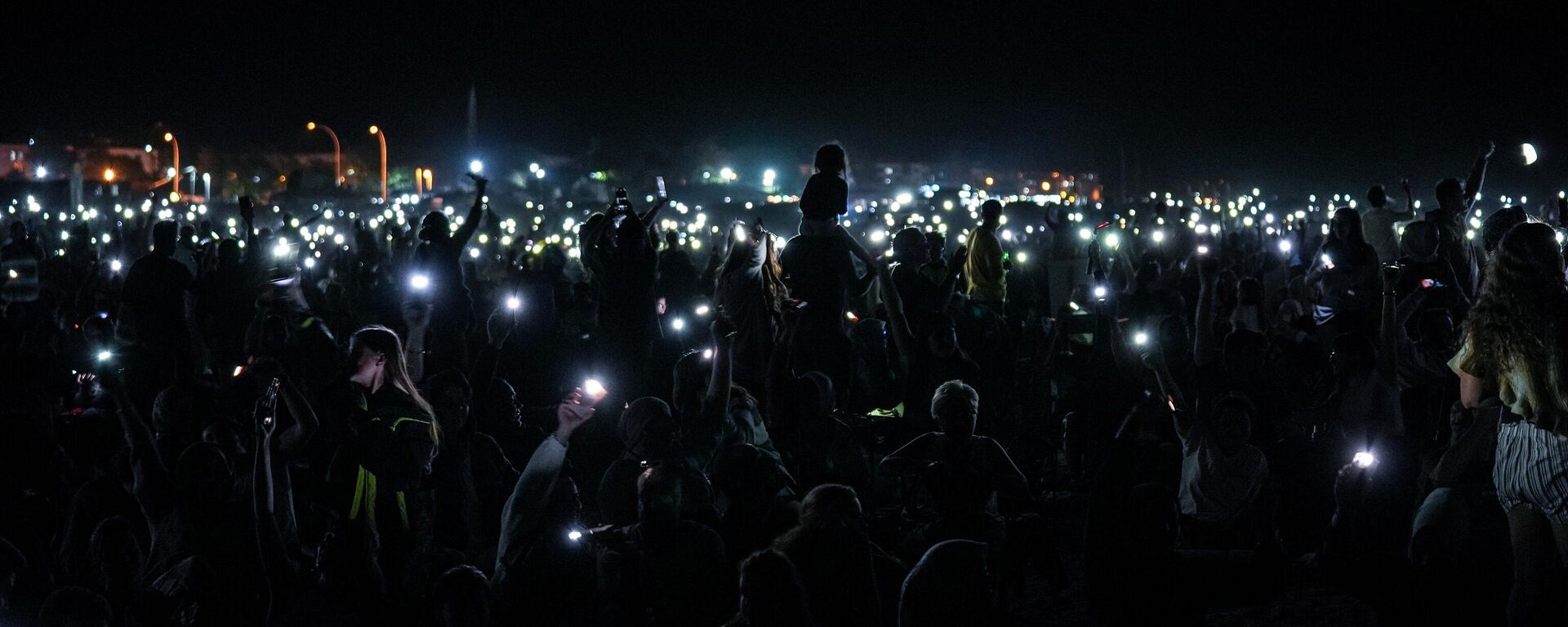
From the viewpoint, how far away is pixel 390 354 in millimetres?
5711

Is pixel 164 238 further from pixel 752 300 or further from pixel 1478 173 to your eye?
pixel 1478 173

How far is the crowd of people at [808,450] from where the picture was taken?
15.5 ft

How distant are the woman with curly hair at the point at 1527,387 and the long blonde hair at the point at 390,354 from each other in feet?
14.3

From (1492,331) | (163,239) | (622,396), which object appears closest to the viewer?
(1492,331)

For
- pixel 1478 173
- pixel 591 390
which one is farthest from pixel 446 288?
pixel 1478 173

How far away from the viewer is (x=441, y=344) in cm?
1014

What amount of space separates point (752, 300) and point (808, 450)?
1.21 m

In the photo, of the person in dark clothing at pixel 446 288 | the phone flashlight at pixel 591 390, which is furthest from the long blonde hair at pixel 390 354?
the person in dark clothing at pixel 446 288

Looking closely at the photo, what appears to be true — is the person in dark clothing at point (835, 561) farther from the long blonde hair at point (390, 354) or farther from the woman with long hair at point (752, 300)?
the woman with long hair at point (752, 300)

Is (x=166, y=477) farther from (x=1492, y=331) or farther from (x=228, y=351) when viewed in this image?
(x=228, y=351)

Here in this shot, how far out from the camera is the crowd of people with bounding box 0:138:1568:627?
4.72m

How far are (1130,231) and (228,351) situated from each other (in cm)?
999

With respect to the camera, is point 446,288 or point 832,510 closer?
point 832,510

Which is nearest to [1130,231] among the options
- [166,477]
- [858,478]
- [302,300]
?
[858,478]
